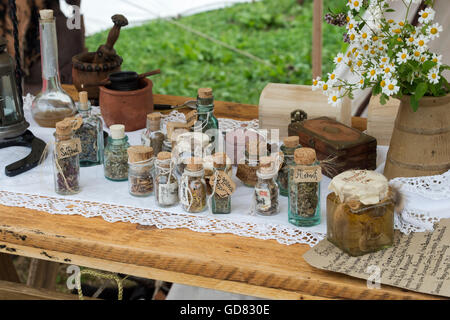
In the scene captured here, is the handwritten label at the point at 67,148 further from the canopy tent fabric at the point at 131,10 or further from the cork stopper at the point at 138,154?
the canopy tent fabric at the point at 131,10

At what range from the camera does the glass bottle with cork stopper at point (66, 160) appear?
143cm

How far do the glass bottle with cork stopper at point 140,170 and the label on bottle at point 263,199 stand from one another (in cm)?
25

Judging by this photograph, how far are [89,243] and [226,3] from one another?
4.29 meters

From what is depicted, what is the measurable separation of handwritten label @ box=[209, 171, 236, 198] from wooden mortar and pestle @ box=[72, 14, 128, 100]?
0.73m

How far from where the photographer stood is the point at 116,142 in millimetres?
1491

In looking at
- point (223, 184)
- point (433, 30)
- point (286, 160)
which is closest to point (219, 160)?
point (223, 184)

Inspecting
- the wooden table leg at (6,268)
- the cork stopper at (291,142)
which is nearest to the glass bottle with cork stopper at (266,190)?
the cork stopper at (291,142)

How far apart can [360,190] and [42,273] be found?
139 cm

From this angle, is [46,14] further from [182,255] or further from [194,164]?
Answer: [182,255]

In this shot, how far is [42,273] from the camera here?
7.27 ft

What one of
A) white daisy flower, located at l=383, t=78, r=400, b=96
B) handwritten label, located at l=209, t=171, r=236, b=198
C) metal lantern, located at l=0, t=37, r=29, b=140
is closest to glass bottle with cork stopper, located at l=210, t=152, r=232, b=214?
handwritten label, located at l=209, t=171, r=236, b=198

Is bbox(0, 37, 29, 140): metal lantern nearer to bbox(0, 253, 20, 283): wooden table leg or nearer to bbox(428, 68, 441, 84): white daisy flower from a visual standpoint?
bbox(0, 253, 20, 283): wooden table leg
